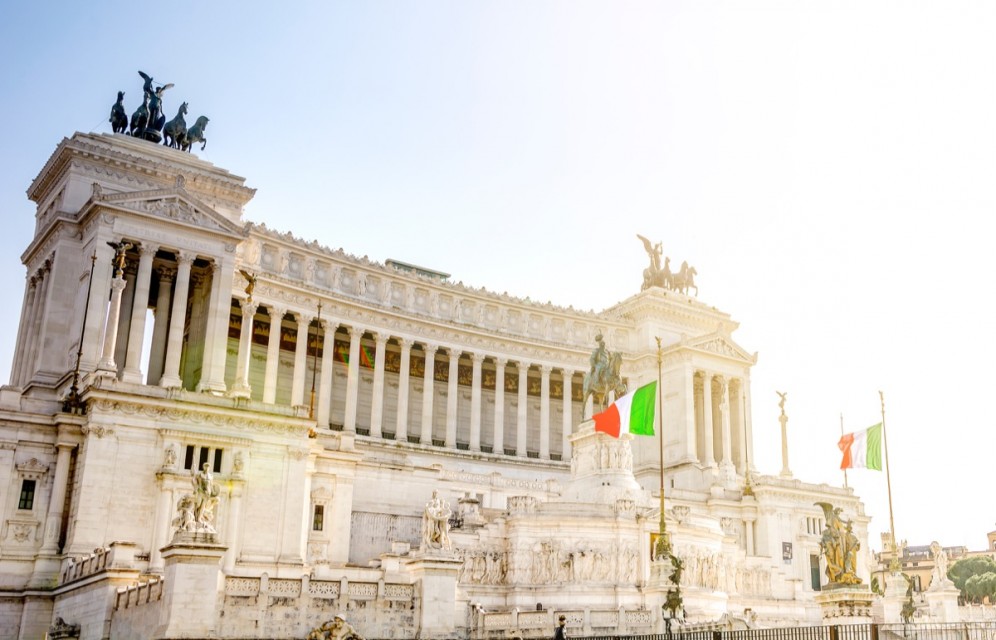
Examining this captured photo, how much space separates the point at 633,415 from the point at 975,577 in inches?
3194

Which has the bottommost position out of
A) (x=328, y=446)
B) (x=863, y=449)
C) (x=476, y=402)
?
(x=328, y=446)

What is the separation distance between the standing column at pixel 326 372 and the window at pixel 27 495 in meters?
28.1

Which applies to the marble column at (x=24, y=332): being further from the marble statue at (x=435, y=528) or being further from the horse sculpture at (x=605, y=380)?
the marble statue at (x=435, y=528)

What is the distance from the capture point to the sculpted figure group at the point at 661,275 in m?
95.4

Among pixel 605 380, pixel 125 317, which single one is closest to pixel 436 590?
pixel 605 380

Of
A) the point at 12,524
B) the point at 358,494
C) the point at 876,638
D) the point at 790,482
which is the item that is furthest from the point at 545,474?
the point at 876,638

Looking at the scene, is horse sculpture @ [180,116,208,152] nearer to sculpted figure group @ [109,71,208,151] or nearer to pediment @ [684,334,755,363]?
sculpted figure group @ [109,71,208,151]

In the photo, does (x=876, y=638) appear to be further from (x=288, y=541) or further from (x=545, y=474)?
(x=545, y=474)

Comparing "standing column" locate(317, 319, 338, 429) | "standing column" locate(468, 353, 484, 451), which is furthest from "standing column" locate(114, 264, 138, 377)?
"standing column" locate(468, 353, 484, 451)

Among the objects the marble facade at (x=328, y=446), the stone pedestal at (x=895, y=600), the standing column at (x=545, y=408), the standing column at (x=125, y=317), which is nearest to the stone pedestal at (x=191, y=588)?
the marble facade at (x=328, y=446)

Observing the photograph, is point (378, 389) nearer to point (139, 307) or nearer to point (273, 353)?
point (273, 353)

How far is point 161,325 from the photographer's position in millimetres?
63688

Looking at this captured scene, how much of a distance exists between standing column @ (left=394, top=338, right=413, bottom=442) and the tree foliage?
228ft

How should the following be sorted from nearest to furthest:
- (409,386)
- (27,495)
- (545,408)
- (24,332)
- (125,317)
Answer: (27,495)
(125,317)
(24,332)
(409,386)
(545,408)
